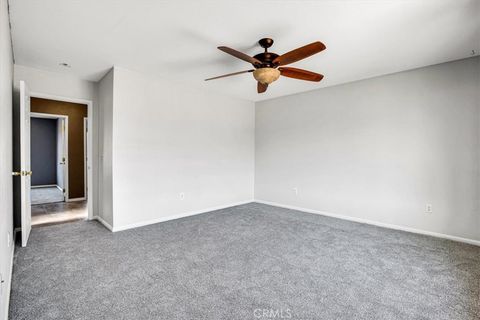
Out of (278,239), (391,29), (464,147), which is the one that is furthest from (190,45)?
(464,147)

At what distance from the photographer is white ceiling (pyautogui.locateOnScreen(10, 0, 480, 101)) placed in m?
2.10

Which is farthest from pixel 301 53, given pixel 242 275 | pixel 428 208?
pixel 428 208

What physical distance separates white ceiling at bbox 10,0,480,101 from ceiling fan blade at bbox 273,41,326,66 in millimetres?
275

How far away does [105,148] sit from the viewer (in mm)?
3869

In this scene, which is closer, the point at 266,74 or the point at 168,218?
the point at 266,74

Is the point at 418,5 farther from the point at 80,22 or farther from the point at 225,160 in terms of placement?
the point at 225,160

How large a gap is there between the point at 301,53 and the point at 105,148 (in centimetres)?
327

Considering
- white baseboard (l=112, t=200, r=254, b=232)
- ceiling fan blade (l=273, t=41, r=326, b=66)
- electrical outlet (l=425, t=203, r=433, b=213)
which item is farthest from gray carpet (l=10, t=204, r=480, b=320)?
ceiling fan blade (l=273, t=41, r=326, b=66)

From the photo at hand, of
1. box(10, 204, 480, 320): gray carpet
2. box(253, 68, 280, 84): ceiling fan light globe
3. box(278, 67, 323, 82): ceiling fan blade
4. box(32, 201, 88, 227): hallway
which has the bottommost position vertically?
box(10, 204, 480, 320): gray carpet

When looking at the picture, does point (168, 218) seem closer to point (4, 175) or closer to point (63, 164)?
point (4, 175)

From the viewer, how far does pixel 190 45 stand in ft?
9.25

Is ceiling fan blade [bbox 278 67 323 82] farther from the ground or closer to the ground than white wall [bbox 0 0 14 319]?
farther from the ground

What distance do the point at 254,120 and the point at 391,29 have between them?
361cm

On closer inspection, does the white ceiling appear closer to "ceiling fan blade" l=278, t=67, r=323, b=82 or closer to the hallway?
"ceiling fan blade" l=278, t=67, r=323, b=82
